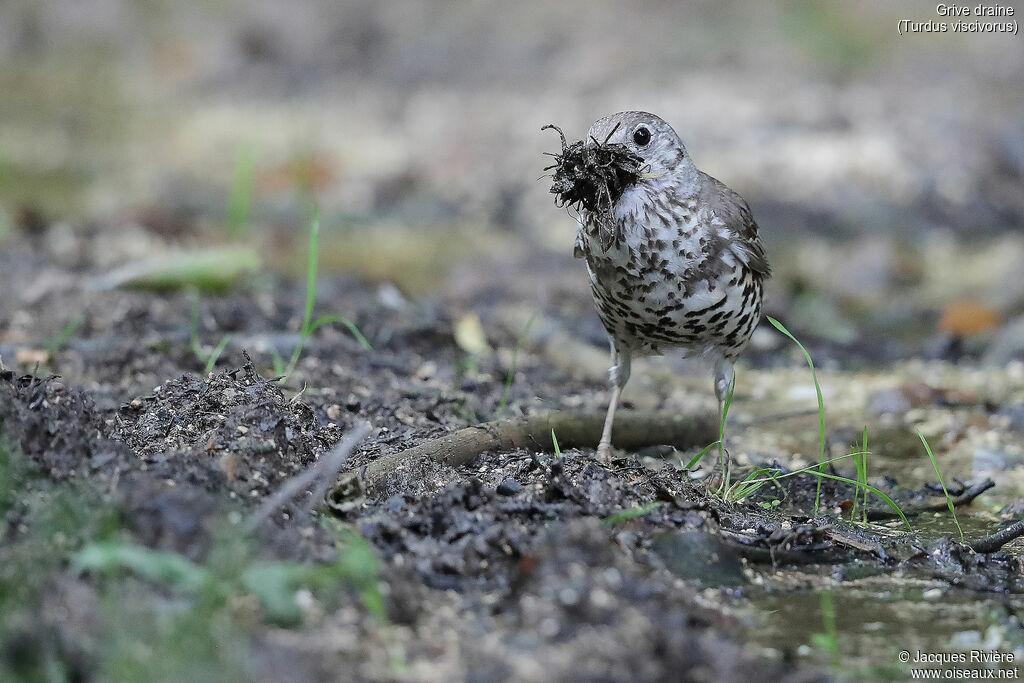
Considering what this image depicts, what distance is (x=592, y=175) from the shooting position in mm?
4207

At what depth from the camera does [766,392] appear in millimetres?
6422

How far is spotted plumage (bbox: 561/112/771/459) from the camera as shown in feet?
14.1

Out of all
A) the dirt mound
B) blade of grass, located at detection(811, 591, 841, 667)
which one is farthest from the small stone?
blade of grass, located at detection(811, 591, 841, 667)

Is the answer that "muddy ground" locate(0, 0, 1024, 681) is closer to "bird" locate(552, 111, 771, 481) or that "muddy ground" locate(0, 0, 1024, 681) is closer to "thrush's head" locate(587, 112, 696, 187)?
"bird" locate(552, 111, 771, 481)

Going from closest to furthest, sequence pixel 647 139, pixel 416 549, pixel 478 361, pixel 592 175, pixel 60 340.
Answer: pixel 416 549 < pixel 592 175 < pixel 647 139 < pixel 60 340 < pixel 478 361

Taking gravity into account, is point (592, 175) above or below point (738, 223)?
above

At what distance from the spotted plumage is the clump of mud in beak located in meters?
0.03

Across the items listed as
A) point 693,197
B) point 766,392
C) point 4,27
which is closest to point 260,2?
point 4,27

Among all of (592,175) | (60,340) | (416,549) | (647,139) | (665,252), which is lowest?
(416,549)

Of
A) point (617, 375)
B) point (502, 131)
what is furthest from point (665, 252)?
point (502, 131)

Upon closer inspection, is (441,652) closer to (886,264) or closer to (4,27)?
(886,264)

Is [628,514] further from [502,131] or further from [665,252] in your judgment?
[502,131]

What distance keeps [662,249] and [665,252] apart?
2 cm

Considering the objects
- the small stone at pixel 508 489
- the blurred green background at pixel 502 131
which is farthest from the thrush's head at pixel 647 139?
the blurred green background at pixel 502 131
